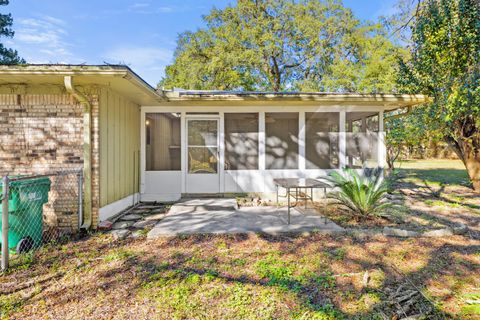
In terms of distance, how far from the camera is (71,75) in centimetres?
384

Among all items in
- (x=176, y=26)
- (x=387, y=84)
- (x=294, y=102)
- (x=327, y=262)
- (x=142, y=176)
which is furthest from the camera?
(x=176, y=26)

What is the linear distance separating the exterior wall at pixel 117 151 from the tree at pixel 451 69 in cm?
749

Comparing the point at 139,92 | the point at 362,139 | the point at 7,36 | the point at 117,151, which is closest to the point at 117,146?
the point at 117,151

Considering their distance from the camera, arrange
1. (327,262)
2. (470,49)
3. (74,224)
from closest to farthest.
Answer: (327,262) → (74,224) → (470,49)

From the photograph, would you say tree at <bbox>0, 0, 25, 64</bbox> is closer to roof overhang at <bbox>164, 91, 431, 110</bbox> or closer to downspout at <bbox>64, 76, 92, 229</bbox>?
roof overhang at <bbox>164, 91, 431, 110</bbox>

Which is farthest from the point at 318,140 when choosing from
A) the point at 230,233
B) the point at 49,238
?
the point at 49,238

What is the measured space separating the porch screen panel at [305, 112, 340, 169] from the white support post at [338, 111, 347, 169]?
0.07 metres

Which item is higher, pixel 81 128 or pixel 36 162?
pixel 81 128

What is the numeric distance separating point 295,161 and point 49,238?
205 inches

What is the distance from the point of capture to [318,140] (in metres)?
6.76

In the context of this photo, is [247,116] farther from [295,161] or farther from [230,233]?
[230,233]

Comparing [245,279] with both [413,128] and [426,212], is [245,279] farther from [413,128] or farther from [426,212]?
[413,128]

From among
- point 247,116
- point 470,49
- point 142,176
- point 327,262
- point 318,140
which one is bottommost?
point 327,262

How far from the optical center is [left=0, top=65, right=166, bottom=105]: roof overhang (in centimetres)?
376
